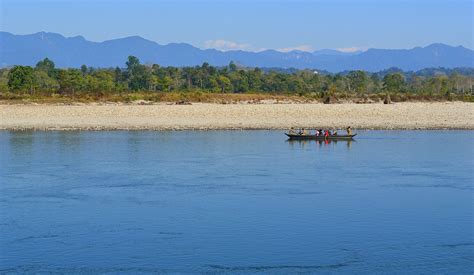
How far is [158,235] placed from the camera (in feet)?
56.2

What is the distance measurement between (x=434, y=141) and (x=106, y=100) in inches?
1125

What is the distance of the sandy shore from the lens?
45625 millimetres

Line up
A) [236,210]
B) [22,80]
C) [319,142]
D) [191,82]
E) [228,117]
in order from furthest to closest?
[191,82]
[22,80]
[228,117]
[319,142]
[236,210]

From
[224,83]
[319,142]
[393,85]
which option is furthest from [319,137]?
[393,85]

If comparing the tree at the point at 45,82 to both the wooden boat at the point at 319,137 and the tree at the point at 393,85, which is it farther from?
the wooden boat at the point at 319,137

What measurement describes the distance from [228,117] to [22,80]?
90.0 feet

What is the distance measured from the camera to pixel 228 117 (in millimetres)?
48344

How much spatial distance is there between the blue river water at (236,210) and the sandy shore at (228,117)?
35.0 ft

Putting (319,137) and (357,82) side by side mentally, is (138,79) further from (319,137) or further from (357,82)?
(319,137)

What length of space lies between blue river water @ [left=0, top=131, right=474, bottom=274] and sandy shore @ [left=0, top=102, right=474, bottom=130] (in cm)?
1068

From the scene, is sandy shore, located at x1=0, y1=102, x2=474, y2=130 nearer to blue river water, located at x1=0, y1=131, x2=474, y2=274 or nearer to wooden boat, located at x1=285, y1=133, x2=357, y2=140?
wooden boat, located at x1=285, y1=133, x2=357, y2=140

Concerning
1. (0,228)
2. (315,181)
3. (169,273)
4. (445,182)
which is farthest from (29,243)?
(445,182)

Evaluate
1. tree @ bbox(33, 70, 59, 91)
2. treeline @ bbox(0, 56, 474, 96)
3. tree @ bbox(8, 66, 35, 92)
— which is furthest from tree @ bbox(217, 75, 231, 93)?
tree @ bbox(8, 66, 35, 92)

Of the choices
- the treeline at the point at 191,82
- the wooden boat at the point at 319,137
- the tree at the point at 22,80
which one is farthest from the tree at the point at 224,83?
the wooden boat at the point at 319,137
